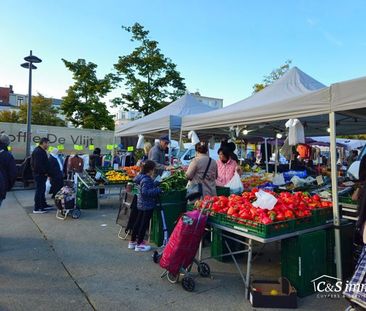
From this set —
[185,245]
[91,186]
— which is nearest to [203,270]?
[185,245]

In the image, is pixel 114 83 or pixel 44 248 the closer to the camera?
pixel 44 248

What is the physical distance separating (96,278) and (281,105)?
3.40 m

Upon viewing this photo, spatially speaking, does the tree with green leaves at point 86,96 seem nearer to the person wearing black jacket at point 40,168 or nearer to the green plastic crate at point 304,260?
the person wearing black jacket at point 40,168

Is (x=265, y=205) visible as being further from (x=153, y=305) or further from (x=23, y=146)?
(x=23, y=146)

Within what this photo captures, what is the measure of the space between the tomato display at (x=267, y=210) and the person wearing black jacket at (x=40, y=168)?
16.6ft

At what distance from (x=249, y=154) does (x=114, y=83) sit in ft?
35.3

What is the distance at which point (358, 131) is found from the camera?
862 cm

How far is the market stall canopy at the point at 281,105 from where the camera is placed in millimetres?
3842

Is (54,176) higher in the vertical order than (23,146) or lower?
lower

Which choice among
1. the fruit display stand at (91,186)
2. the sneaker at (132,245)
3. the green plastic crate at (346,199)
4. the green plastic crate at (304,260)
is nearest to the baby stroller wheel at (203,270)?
the green plastic crate at (304,260)

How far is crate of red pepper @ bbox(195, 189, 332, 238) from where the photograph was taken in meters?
3.30

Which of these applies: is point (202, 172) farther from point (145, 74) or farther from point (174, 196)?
point (145, 74)

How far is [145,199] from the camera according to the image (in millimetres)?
4777

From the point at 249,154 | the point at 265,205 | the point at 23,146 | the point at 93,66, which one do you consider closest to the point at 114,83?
the point at 93,66
